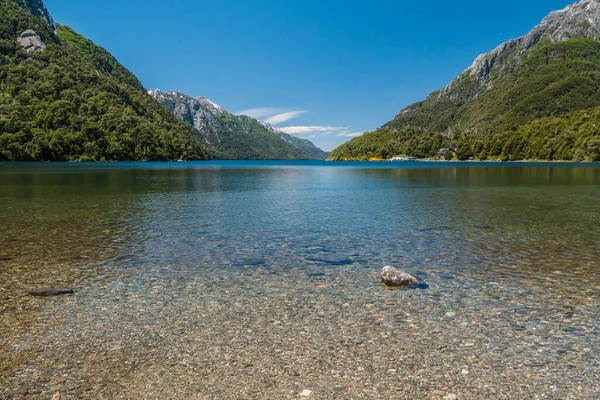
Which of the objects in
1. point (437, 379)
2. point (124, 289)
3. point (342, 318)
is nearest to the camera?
point (437, 379)

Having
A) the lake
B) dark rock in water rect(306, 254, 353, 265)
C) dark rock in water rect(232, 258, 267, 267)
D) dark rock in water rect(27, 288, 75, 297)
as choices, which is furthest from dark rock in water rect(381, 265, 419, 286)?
dark rock in water rect(27, 288, 75, 297)

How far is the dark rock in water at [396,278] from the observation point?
1541 centimetres

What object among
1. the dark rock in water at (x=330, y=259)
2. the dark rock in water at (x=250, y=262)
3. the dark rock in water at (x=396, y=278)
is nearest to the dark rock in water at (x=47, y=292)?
the dark rock in water at (x=250, y=262)

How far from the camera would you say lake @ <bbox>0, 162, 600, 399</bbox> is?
8.59m

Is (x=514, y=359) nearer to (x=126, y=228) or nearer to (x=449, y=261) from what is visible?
(x=449, y=261)

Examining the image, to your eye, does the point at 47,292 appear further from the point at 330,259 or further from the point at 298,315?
the point at 330,259

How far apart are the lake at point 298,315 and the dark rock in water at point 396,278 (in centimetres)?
55

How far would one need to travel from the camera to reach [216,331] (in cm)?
1123

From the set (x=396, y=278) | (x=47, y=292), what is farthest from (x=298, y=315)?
(x=47, y=292)

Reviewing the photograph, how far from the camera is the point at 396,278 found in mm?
15523

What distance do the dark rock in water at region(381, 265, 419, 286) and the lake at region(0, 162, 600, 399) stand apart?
1.82 ft

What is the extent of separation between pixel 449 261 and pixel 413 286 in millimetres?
5141

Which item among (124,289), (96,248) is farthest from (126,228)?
(124,289)

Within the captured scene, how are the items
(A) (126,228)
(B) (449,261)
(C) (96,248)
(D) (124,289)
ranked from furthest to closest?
(A) (126,228) → (C) (96,248) → (B) (449,261) → (D) (124,289)
